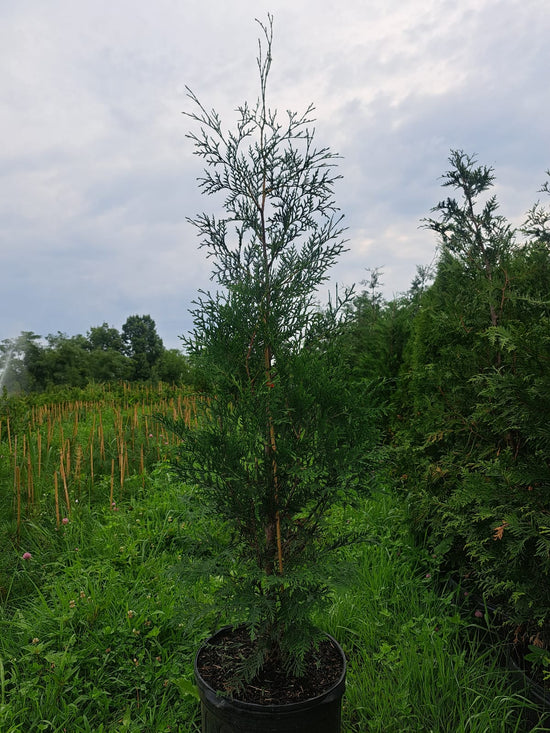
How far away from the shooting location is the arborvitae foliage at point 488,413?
8.98 ft

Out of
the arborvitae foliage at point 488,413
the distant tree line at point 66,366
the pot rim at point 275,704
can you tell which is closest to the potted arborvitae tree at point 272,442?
the pot rim at point 275,704

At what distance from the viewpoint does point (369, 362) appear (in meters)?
7.73

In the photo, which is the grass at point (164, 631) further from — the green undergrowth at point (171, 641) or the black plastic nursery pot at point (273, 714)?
the black plastic nursery pot at point (273, 714)

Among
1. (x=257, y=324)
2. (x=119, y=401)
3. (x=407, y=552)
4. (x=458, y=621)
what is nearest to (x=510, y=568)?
(x=458, y=621)

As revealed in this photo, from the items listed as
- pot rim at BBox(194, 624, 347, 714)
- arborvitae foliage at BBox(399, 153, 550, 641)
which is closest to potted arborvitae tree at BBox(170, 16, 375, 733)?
pot rim at BBox(194, 624, 347, 714)

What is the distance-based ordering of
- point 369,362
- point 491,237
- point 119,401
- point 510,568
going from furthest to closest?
point 119,401 < point 369,362 < point 491,237 < point 510,568

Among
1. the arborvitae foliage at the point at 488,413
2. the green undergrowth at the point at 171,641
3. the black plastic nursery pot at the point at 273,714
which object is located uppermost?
the arborvitae foliage at the point at 488,413

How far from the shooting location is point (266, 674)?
226 centimetres

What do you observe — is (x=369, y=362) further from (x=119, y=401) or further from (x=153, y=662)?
(x=119, y=401)

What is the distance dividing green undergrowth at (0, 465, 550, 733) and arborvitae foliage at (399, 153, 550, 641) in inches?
18.3

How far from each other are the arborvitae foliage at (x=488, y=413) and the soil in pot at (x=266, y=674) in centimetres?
116

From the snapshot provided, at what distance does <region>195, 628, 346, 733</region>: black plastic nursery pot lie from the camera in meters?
1.92

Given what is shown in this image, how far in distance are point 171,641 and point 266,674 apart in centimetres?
112

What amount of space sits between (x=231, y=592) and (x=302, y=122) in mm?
2305
